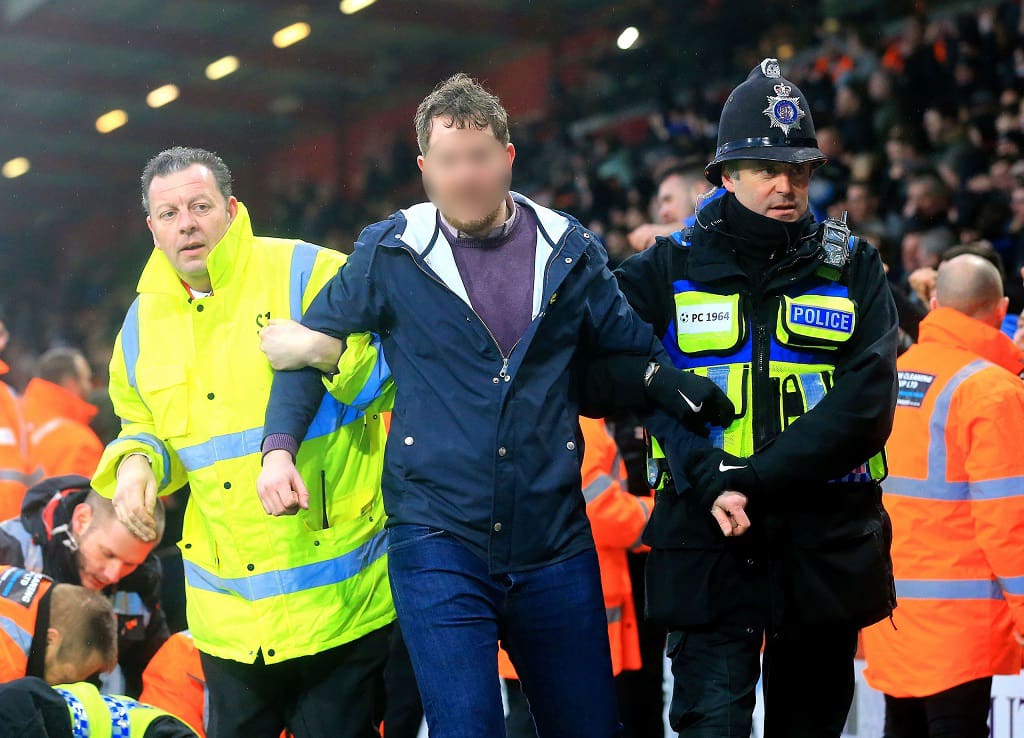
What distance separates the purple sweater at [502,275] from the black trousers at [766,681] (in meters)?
0.89

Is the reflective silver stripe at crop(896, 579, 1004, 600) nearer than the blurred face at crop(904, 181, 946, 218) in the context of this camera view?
Yes

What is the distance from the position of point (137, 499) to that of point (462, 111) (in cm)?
125

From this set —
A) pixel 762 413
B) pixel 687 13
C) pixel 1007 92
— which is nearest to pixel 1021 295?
A: pixel 1007 92

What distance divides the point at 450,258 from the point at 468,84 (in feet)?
1.42

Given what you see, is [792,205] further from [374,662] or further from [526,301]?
[374,662]

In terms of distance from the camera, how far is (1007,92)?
9641mm

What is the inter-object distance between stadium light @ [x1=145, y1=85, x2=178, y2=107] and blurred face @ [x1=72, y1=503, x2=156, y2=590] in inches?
621

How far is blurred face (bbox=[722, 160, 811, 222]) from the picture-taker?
11.1 feet

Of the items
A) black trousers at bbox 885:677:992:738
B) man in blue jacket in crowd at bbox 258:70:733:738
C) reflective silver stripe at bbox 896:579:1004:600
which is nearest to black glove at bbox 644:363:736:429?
man in blue jacket in crowd at bbox 258:70:733:738

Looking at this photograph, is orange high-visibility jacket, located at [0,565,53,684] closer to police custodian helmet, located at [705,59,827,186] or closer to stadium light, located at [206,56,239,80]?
police custodian helmet, located at [705,59,827,186]

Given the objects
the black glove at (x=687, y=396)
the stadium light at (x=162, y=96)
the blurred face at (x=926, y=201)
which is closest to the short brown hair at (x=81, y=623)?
the black glove at (x=687, y=396)

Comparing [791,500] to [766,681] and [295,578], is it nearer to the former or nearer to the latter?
[766,681]

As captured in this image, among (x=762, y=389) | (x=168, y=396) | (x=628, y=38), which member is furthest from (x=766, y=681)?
(x=628, y=38)

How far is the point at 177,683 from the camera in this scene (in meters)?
4.94
